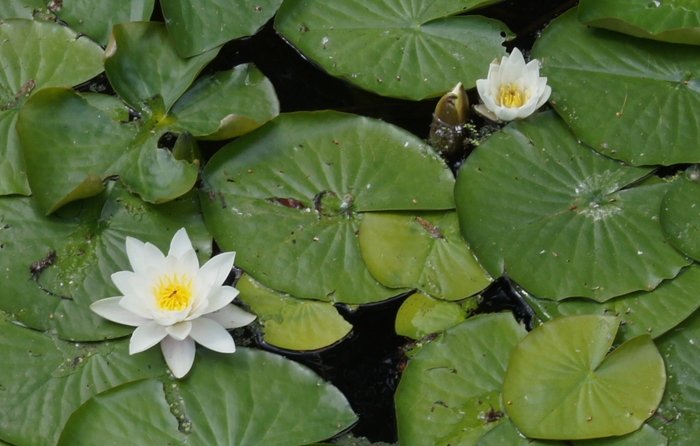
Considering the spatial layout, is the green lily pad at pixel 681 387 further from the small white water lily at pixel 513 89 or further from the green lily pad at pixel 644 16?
the green lily pad at pixel 644 16

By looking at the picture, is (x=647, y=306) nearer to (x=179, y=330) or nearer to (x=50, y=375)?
(x=179, y=330)

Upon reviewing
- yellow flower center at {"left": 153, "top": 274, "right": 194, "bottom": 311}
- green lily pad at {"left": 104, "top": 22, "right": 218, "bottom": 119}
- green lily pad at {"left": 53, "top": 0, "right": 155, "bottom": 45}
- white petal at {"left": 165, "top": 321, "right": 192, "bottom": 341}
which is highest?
green lily pad at {"left": 53, "top": 0, "right": 155, "bottom": 45}

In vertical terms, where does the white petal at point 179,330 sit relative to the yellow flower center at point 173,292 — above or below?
below

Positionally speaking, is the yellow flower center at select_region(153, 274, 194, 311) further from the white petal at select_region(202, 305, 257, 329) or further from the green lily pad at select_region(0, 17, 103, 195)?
the green lily pad at select_region(0, 17, 103, 195)

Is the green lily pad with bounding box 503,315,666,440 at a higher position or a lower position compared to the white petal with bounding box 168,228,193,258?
lower

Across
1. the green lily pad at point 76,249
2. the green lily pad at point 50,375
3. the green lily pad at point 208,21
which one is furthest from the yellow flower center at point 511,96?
the green lily pad at point 50,375

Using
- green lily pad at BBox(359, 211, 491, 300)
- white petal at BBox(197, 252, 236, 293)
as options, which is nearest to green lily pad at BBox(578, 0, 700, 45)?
green lily pad at BBox(359, 211, 491, 300)
